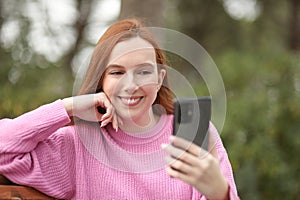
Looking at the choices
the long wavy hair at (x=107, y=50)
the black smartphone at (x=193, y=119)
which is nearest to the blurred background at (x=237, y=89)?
the long wavy hair at (x=107, y=50)

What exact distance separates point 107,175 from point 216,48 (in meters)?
8.78

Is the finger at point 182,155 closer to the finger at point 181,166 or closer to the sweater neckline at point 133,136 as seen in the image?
the finger at point 181,166

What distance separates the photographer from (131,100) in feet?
7.31

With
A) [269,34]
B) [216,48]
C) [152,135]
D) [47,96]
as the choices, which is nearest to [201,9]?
[216,48]

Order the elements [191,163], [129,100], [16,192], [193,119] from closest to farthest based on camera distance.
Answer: [191,163]
[193,119]
[16,192]
[129,100]

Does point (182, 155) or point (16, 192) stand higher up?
point (182, 155)

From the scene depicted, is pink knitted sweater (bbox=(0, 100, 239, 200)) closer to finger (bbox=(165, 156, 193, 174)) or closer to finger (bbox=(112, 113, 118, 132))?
finger (bbox=(112, 113, 118, 132))

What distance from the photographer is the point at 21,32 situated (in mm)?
5738

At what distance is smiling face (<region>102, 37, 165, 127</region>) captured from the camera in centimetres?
221

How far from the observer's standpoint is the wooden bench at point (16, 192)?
209cm

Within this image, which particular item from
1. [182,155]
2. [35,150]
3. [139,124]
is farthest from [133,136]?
[182,155]

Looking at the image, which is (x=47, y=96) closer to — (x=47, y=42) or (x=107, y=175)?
(x=47, y=42)

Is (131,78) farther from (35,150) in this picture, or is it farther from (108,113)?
(35,150)

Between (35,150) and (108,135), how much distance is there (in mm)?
299
